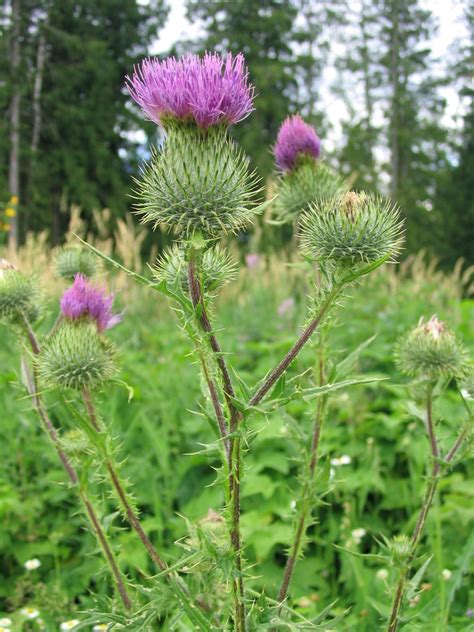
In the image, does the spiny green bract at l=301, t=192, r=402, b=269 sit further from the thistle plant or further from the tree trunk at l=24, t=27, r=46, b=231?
the tree trunk at l=24, t=27, r=46, b=231

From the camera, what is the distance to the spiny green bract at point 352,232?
1.82 meters

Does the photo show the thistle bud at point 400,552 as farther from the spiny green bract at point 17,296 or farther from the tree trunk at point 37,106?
the tree trunk at point 37,106

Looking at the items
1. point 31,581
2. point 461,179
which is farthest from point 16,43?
point 31,581

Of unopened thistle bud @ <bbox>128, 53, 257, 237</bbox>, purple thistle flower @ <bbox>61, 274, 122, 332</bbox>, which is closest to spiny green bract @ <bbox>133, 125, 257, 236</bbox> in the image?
unopened thistle bud @ <bbox>128, 53, 257, 237</bbox>

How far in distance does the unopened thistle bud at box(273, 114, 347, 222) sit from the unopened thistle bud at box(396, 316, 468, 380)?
80 cm

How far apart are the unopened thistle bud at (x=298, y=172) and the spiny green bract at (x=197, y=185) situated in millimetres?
1050

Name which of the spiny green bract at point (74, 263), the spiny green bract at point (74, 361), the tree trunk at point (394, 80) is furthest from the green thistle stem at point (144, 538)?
the tree trunk at point (394, 80)

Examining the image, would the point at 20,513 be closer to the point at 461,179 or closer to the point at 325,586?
the point at 325,586

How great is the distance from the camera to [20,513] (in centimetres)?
379

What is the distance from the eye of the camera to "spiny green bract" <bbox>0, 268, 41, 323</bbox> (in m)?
2.44

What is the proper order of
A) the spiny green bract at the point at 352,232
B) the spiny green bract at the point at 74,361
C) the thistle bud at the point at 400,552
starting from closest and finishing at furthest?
1. the spiny green bract at the point at 352,232
2. the thistle bud at the point at 400,552
3. the spiny green bract at the point at 74,361

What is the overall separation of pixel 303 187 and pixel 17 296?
1.39 m

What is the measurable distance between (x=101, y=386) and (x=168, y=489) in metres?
1.99

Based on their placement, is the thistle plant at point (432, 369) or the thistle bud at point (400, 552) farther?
the thistle plant at point (432, 369)
